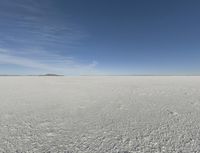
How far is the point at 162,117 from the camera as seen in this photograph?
411cm

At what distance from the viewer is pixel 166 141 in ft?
8.77

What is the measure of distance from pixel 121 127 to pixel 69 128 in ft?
4.22

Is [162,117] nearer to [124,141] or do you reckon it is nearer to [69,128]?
[124,141]

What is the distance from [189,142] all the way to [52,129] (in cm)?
293

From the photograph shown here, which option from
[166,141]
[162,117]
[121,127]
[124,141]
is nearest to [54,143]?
[124,141]

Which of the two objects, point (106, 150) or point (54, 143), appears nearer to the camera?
point (106, 150)

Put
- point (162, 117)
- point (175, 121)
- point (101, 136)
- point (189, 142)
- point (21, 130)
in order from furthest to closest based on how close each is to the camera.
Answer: point (162, 117) < point (175, 121) < point (21, 130) < point (101, 136) < point (189, 142)

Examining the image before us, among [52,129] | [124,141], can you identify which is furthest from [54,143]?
[124,141]

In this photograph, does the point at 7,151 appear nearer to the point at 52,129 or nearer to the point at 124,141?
the point at 52,129

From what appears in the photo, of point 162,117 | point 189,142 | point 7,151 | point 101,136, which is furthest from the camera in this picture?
point 162,117

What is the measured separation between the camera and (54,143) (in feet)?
8.77

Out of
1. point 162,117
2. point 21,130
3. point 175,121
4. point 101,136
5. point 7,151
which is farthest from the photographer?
point 162,117

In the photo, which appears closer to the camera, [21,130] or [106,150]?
[106,150]

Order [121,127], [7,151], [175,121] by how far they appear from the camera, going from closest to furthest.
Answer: [7,151] → [121,127] → [175,121]
